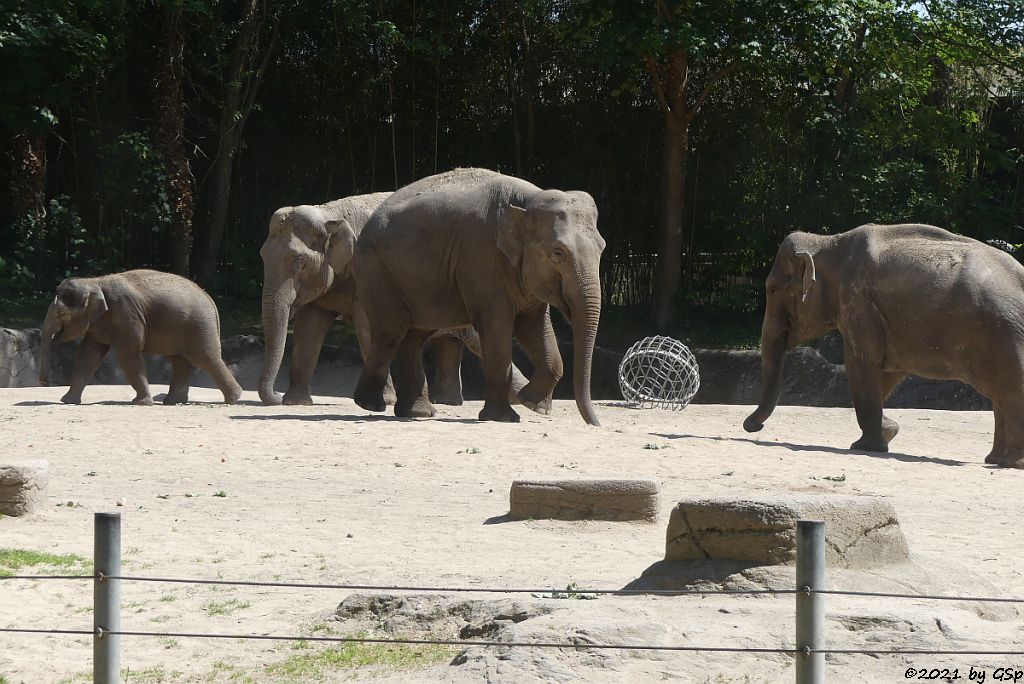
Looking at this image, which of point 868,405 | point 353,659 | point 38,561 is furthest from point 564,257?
point 353,659

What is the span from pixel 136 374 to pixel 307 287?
199cm

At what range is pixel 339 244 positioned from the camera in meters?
15.2

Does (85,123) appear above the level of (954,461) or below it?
above

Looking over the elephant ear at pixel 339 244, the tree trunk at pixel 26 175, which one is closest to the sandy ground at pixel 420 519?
the elephant ear at pixel 339 244

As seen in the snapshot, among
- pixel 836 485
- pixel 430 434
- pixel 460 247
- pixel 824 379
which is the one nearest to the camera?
pixel 836 485

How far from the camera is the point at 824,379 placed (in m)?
19.8

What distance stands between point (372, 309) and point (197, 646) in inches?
317

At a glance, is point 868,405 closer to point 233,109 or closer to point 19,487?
point 19,487

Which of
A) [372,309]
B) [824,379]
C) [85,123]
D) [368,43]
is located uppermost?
[368,43]

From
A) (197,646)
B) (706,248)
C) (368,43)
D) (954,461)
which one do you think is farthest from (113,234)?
(197,646)

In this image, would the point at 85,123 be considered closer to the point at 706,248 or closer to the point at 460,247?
the point at 706,248

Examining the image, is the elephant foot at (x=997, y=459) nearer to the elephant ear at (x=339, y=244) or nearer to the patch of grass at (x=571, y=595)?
the patch of grass at (x=571, y=595)

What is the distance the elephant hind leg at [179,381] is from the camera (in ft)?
49.9

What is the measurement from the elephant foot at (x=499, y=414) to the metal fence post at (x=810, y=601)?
8456 mm
